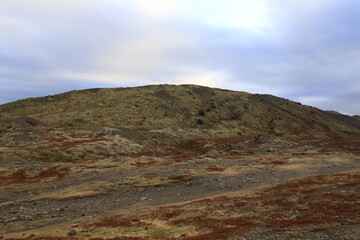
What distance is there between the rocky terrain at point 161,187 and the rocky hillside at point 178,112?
8.43 feet

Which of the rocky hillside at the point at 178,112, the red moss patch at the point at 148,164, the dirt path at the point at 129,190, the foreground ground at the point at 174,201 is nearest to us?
the foreground ground at the point at 174,201

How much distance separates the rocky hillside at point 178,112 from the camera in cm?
11800

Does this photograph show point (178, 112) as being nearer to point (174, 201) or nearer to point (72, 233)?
point (174, 201)

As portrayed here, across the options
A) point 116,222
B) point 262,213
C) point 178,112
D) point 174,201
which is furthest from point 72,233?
point 178,112

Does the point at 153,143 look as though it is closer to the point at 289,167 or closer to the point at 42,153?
the point at 42,153

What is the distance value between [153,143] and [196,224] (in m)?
67.3

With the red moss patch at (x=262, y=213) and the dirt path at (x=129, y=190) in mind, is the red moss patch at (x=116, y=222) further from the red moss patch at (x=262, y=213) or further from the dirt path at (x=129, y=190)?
the dirt path at (x=129, y=190)

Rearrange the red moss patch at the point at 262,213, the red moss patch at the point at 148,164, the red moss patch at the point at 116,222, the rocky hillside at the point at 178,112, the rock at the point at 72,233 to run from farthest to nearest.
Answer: the rocky hillside at the point at 178,112, the red moss patch at the point at 148,164, the red moss patch at the point at 116,222, the rock at the point at 72,233, the red moss patch at the point at 262,213

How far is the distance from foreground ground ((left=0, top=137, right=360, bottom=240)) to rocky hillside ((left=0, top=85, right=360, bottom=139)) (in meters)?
57.6

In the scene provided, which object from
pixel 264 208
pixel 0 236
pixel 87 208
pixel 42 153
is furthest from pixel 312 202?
pixel 42 153

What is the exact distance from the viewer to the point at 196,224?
20.1m

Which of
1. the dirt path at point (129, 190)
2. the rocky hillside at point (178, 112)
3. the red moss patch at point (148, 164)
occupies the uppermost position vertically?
the rocky hillside at point (178, 112)

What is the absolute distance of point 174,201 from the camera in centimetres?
3141

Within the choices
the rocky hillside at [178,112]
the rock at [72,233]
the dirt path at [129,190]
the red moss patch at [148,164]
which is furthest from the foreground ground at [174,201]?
the rocky hillside at [178,112]
